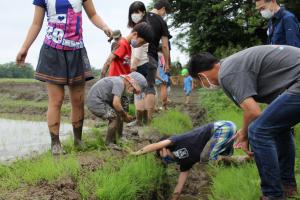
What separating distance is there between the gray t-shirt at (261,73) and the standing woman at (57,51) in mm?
1951

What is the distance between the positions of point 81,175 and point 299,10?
46.5 ft

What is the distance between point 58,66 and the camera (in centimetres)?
462

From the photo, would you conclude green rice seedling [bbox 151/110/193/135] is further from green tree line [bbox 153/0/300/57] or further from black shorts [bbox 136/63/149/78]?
green tree line [bbox 153/0/300/57]

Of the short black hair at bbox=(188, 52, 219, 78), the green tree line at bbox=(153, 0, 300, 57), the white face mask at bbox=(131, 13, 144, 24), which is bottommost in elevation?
the short black hair at bbox=(188, 52, 219, 78)

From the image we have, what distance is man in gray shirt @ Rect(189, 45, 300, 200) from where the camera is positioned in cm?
306

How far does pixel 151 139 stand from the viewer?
18.8 ft

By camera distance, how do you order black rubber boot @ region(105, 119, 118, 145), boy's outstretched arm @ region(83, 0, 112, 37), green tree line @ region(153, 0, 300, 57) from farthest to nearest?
green tree line @ region(153, 0, 300, 57) < black rubber boot @ region(105, 119, 118, 145) < boy's outstretched arm @ region(83, 0, 112, 37)

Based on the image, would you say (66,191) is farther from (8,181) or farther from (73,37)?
(73,37)

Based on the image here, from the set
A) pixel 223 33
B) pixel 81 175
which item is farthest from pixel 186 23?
pixel 81 175

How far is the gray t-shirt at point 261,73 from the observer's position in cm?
306

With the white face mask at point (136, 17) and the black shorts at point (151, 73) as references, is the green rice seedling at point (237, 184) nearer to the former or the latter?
the black shorts at point (151, 73)

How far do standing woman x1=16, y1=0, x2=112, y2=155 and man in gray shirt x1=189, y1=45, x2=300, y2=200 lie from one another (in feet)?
6.27

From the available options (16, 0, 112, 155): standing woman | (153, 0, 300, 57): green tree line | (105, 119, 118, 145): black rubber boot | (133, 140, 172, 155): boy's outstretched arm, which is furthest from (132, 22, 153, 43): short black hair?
(153, 0, 300, 57): green tree line

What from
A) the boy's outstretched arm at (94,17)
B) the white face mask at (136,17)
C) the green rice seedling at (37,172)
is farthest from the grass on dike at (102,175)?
the white face mask at (136,17)
